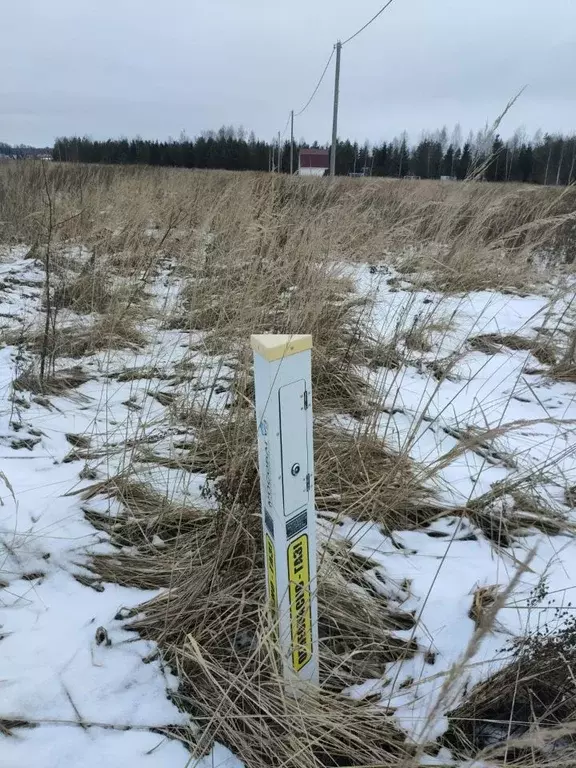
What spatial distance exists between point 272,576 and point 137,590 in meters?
0.57

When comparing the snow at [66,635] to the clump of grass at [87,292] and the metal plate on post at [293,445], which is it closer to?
the metal plate on post at [293,445]

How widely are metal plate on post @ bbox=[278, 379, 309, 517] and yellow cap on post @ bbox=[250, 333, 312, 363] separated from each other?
6 centimetres

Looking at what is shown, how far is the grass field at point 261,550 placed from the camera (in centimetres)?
104

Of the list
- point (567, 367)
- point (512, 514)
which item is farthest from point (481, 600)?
point (567, 367)

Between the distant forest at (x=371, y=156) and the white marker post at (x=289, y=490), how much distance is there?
8.61 m

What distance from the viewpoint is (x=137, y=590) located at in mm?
1440

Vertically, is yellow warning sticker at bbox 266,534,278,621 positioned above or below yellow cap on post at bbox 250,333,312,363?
below

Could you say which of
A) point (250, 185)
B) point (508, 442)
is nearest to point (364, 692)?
point (508, 442)

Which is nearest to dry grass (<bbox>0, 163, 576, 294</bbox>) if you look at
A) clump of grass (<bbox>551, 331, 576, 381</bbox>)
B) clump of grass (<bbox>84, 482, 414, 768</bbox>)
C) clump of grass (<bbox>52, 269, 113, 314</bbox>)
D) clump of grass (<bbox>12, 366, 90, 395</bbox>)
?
clump of grass (<bbox>52, 269, 113, 314</bbox>)

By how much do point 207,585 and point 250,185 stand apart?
6.97 meters

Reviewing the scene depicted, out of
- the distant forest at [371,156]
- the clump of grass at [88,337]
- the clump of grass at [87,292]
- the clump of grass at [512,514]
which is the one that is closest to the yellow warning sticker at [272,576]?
the clump of grass at [512,514]

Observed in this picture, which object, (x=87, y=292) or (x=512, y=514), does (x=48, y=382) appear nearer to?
(x=87, y=292)

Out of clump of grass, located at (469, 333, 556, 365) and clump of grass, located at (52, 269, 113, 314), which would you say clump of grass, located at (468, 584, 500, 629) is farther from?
clump of grass, located at (52, 269, 113, 314)

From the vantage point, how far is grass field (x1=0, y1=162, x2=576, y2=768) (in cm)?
104
